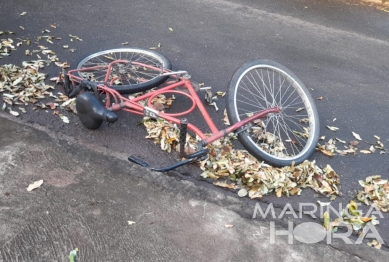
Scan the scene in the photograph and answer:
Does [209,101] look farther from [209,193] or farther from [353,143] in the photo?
[353,143]

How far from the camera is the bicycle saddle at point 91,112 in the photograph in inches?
156

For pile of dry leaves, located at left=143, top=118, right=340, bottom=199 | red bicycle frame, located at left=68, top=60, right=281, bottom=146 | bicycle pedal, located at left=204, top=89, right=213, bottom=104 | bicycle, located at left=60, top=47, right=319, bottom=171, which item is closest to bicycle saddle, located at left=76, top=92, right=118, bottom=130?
bicycle, located at left=60, top=47, right=319, bottom=171

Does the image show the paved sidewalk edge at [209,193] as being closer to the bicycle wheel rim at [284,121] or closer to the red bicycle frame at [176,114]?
the red bicycle frame at [176,114]

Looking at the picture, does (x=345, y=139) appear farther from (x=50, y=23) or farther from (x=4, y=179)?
(x=50, y=23)

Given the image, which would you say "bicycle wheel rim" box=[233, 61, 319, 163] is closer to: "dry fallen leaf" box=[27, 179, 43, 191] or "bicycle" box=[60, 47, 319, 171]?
"bicycle" box=[60, 47, 319, 171]

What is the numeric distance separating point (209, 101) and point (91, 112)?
57.2 inches

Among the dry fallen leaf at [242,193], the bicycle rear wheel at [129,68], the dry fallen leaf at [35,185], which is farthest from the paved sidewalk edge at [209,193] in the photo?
the bicycle rear wheel at [129,68]

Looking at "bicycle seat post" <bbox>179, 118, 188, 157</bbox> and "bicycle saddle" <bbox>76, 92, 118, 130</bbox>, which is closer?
"bicycle seat post" <bbox>179, 118, 188, 157</bbox>

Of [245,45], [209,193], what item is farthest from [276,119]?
[245,45]

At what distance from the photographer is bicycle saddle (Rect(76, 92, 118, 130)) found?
13.0 feet

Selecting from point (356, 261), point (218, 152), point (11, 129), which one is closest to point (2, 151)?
point (11, 129)

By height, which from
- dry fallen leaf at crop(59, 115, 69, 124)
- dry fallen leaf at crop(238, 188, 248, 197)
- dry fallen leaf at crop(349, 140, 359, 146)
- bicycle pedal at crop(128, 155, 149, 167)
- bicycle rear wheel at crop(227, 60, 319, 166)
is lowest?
dry fallen leaf at crop(238, 188, 248, 197)

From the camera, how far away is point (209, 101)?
16.1 ft

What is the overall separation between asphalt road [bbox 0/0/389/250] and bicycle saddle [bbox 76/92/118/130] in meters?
0.17
